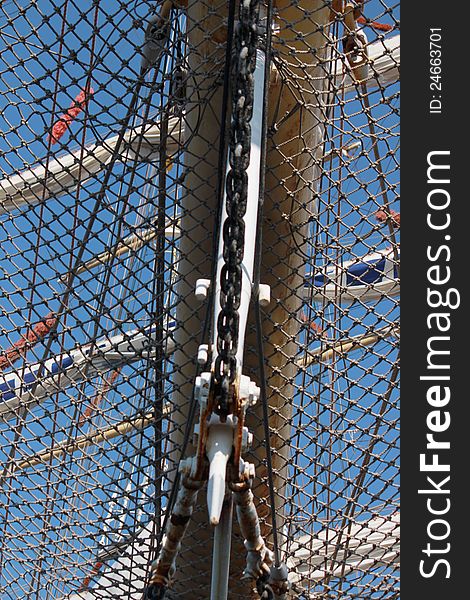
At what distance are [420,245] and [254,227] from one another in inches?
18.0

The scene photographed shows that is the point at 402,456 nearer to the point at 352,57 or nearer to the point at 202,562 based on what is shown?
the point at 202,562

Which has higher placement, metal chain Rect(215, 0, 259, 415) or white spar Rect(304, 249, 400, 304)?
white spar Rect(304, 249, 400, 304)

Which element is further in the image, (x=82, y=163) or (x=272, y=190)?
(x=82, y=163)

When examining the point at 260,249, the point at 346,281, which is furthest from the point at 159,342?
the point at 346,281

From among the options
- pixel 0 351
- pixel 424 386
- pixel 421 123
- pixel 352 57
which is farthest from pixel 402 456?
pixel 352 57

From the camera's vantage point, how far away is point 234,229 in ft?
5.71

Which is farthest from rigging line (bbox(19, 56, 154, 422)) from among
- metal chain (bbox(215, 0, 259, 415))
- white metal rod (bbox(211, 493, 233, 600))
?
white metal rod (bbox(211, 493, 233, 600))

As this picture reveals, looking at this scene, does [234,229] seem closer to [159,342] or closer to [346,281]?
[159,342]

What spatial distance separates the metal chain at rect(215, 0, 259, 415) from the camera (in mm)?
1690

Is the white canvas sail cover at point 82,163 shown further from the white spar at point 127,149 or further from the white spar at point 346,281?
the white spar at point 346,281

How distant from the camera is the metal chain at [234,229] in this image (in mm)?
1690

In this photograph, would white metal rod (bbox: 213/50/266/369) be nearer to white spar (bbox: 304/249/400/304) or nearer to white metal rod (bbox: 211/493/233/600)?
white metal rod (bbox: 211/493/233/600)

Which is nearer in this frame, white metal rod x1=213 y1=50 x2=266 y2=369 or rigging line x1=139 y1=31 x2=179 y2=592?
white metal rod x1=213 y1=50 x2=266 y2=369

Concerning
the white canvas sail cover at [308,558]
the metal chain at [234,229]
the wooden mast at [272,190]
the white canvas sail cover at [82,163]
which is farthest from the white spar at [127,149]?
the white canvas sail cover at [308,558]
